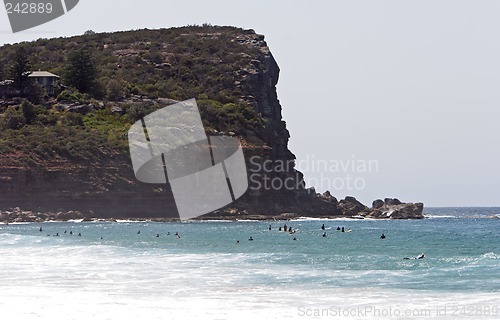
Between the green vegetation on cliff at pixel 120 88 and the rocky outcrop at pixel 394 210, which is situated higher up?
the green vegetation on cliff at pixel 120 88

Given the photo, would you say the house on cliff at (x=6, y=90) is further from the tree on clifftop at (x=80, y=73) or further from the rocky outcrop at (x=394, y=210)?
the rocky outcrop at (x=394, y=210)

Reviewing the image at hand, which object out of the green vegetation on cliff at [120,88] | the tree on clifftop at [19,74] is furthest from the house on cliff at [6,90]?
the green vegetation on cliff at [120,88]

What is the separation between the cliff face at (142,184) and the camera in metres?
98.5

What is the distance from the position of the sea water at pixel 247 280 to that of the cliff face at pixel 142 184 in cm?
3858

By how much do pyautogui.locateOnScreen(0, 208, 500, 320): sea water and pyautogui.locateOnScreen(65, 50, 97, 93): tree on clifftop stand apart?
237 ft

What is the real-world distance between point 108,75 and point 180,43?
18.1 metres

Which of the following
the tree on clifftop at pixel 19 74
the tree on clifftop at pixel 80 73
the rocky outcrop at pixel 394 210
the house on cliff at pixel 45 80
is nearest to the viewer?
the tree on clifftop at pixel 19 74

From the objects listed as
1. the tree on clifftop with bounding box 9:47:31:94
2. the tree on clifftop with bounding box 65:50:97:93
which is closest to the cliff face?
the tree on clifftop with bounding box 9:47:31:94

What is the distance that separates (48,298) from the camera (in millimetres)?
28766

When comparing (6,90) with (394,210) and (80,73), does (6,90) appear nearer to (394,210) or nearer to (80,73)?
(80,73)

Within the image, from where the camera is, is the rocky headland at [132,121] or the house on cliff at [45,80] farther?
the house on cliff at [45,80]

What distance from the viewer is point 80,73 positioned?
12988 centimetres

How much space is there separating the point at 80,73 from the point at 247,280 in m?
100

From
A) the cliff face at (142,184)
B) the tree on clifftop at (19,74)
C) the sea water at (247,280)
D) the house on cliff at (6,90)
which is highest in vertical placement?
the tree on clifftop at (19,74)
